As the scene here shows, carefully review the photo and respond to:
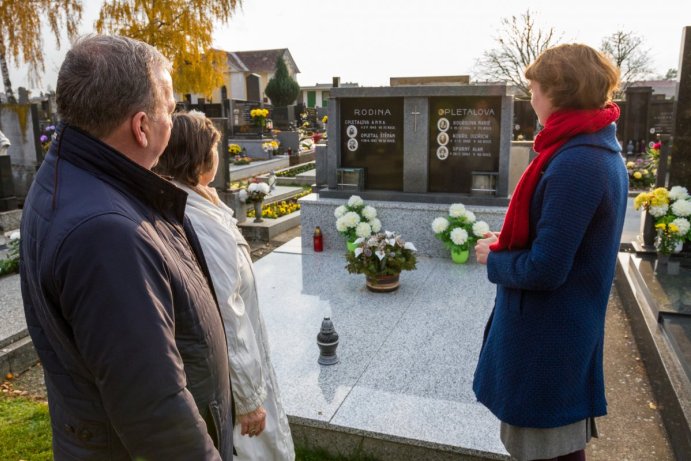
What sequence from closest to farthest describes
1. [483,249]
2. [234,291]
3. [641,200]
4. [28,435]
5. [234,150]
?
1. [234,291]
2. [483,249]
3. [28,435]
4. [641,200]
5. [234,150]

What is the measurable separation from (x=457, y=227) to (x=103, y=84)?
208 inches

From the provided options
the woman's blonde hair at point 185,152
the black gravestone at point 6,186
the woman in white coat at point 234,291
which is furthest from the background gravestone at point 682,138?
the black gravestone at point 6,186

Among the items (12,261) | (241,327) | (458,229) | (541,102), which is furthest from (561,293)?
(12,261)

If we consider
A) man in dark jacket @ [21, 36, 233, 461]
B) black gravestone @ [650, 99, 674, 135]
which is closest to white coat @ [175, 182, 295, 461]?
man in dark jacket @ [21, 36, 233, 461]

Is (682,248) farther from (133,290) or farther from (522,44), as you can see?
(522,44)

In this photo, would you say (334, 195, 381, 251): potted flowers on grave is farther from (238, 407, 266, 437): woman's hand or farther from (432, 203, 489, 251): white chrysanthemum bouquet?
(238, 407, 266, 437): woman's hand

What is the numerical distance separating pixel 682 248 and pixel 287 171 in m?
10.8

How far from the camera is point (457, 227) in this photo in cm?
631

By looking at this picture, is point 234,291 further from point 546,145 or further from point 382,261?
point 382,261

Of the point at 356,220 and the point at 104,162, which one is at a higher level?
the point at 104,162

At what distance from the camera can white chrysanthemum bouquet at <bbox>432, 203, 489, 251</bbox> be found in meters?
6.18

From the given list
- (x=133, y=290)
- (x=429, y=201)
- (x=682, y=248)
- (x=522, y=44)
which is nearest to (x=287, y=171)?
Answer: (x=429, y=201)

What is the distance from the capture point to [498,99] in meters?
6.53

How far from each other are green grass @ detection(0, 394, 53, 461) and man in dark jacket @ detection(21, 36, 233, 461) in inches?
88.3
